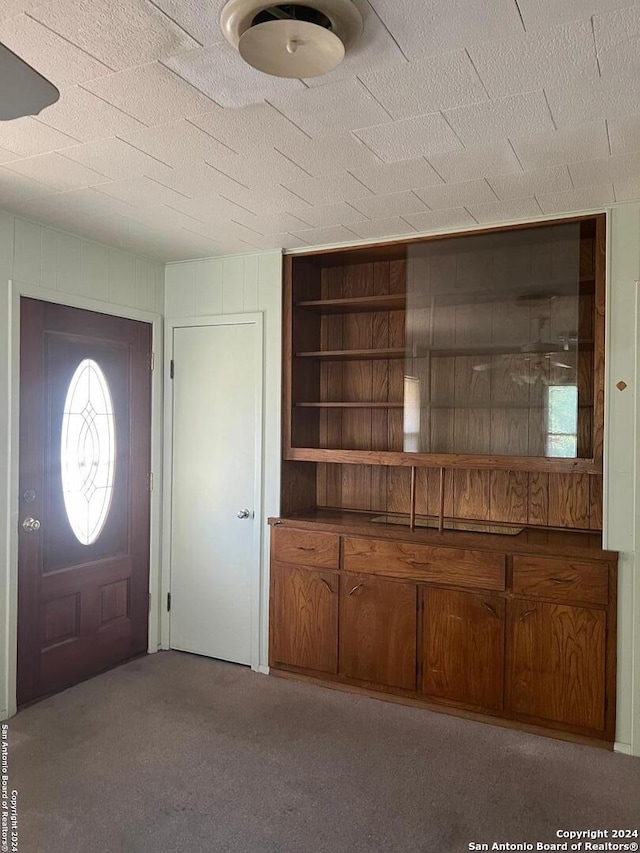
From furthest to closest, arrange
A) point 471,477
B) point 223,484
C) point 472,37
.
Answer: point 223,484 < point 471,477 < point 472,37

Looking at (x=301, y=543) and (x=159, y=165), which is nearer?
(x=159, y=165)

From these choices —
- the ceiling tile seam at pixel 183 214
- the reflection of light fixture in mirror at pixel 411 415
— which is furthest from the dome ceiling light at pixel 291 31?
the reflection of light fixture in mirror at pixel 411 415

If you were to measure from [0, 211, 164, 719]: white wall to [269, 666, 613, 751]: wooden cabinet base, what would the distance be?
58.4 inches

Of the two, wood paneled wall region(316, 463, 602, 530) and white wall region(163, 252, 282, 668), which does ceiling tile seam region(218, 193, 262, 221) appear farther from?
wood paneled wall region(316, 463, 602, 530)

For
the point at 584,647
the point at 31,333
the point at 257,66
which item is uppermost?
the point at 257,66

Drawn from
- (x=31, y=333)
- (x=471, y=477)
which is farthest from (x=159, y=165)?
(x=471, y=477)

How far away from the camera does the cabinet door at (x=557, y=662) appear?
3.01 m

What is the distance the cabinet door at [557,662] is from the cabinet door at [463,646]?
0.24 feet

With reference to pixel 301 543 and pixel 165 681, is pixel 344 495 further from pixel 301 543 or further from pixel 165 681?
pixel 165 681

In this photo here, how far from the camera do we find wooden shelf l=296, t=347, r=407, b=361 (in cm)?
362

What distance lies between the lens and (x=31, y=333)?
335cm

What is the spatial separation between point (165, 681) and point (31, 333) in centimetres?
205

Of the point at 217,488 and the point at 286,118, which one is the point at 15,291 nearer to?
the point at 217,488

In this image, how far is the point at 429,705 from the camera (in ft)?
11.1
